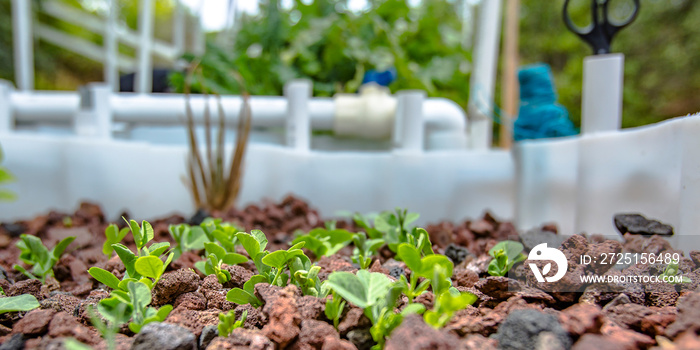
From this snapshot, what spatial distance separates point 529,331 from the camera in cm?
42

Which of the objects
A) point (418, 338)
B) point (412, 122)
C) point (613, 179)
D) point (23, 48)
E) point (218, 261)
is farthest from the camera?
point (23, 48)

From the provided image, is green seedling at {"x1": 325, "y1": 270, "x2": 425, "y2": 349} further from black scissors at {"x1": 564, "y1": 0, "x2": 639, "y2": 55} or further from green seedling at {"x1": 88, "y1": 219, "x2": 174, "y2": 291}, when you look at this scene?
black scissors at {"x1": 564, "y1": 0, "x2": 639, "y2": 55}

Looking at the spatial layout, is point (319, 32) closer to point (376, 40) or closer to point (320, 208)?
point (376, 40)

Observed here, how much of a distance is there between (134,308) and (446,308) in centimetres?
33

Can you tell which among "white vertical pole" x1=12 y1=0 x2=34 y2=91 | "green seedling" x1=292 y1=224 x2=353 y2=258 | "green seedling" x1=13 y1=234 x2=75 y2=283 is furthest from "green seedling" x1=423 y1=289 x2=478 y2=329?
"white vertical pole" x1=12 y1=0 x2=34 y2=91

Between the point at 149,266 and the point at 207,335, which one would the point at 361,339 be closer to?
the point at 207,335

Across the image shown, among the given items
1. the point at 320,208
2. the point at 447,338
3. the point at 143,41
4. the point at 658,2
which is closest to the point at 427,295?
the point at 447,338

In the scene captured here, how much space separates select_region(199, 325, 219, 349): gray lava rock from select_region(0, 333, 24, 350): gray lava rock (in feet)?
0.58

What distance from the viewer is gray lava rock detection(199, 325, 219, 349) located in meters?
0.47

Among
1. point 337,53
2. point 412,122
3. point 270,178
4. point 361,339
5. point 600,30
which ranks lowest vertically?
point 361,339

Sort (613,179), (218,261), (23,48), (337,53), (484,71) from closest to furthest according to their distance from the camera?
1. (218,261)
2. (613,179)
3. (484,71)
4. (337,53)
5. (23,48)

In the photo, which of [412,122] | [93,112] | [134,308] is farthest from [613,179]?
[93,112]

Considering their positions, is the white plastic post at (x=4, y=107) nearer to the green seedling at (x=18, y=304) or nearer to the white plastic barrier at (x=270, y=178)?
the white plastic barrier at (x=270, y=178)

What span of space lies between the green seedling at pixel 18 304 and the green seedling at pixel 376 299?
0.36 metres
